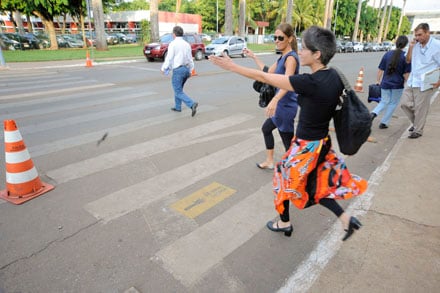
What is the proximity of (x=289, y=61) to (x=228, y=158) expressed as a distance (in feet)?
6.36

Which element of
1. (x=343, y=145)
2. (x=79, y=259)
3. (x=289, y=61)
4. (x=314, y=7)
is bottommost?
(x=79, y=259)

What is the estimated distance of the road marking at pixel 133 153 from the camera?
13.8 feet

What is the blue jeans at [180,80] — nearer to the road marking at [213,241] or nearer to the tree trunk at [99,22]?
the road marking at [213,241]

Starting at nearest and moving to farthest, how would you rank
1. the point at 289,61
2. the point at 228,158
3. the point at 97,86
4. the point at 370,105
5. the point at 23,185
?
the point at 289,61
the point at 23,185
the point at 228,158
the point at 370,105
the point at 97,86

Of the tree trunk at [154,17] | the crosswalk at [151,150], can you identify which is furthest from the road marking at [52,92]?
the tree trunk at [154,17]

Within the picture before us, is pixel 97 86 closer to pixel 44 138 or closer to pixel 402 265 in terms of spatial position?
pixel 44 138

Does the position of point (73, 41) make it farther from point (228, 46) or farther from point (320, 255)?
point (320, 255)

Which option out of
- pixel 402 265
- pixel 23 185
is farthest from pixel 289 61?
pixel 23 185

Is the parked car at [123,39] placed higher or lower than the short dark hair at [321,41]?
higher

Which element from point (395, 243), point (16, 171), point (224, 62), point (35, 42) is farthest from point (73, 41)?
point (395, 243)

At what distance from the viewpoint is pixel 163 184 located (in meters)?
3.90

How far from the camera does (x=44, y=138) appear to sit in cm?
548

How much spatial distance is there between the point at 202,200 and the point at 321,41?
2.16 m

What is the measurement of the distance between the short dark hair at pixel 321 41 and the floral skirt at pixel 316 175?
2.23 feet
